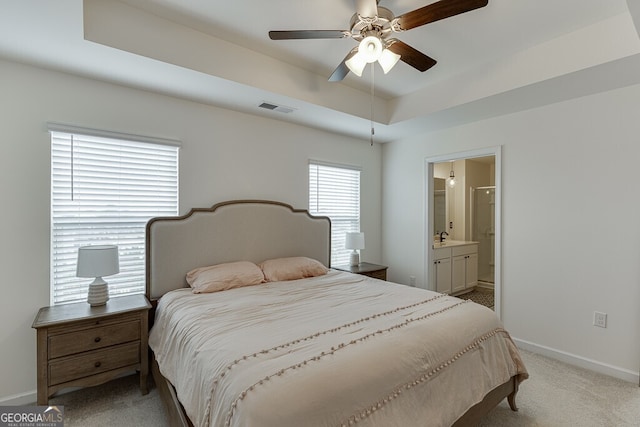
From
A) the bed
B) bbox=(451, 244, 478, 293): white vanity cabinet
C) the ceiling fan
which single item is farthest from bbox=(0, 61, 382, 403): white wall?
bbox=(451, 244, 478, 293): white vanity cabinet

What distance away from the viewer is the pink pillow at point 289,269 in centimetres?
304

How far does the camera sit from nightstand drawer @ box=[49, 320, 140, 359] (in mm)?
2044

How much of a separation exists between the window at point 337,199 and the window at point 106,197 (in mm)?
1731

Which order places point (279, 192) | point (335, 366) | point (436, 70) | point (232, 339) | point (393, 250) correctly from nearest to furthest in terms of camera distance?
point (335, 366)
point (232, 339)
point (436, 70)
point (279, 192)
point (393, 250)

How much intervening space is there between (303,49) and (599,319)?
141 inches

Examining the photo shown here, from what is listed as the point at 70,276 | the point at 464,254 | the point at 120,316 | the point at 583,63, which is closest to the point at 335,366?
the point at 120,316

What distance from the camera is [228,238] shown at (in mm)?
3107

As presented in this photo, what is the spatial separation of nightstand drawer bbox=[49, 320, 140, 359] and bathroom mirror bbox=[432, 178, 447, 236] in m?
4.97

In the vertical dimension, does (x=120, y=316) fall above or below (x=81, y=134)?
below

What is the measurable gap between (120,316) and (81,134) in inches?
59.4

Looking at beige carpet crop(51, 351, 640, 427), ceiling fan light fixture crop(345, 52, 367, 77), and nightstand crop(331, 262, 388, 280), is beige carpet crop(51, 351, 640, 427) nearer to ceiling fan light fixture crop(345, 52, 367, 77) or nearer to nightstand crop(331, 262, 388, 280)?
Result: nightstand crop(331, 262, 388, 280)

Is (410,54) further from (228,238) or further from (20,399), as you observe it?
(20,399)

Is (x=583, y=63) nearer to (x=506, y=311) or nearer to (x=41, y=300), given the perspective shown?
(x=506, y=311)

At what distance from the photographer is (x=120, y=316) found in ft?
7.45
